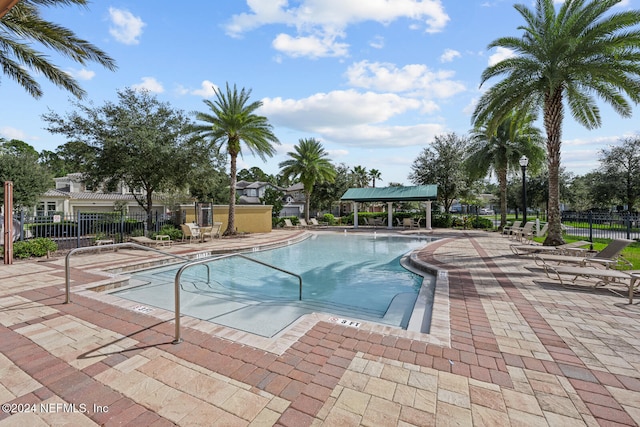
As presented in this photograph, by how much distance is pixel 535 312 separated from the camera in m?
5.23

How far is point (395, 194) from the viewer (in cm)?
2667

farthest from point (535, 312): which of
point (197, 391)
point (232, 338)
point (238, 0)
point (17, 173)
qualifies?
point (17, 173)

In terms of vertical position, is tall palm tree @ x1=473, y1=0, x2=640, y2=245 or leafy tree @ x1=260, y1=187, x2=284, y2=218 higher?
tall palm tree @ x1=473, y1=0, x2=640, y2=245

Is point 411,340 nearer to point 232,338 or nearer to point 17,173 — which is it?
point 232,338

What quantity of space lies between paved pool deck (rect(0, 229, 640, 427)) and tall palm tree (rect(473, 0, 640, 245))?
32.1 ft

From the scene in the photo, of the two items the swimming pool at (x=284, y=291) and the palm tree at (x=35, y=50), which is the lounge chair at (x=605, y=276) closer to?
the swimming pool at (x=284, y=291)

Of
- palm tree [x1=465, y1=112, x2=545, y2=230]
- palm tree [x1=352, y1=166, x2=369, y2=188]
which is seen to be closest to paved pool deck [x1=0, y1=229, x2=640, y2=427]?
palm tree [x1=465, y1=112, x2=545, y2=230]

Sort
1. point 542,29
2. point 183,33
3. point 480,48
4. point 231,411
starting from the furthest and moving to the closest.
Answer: point 480,48, point 542,29, point 183,33, point 231,411

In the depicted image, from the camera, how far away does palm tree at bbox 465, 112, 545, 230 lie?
2230 cm

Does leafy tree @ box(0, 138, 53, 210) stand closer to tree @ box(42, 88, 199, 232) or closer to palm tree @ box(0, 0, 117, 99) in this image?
tree @ box(42, 88, 199, 232)

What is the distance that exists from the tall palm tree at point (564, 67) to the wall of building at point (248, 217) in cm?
1578

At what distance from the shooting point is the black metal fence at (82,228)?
40.6ft

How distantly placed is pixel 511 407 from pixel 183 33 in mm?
12568

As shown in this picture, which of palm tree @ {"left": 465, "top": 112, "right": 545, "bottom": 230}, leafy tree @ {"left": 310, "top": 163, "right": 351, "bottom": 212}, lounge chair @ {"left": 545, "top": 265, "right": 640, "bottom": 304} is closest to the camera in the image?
lounge chair @ {"left": 545, "top": 265, "right": 640, "bottom": 304}
